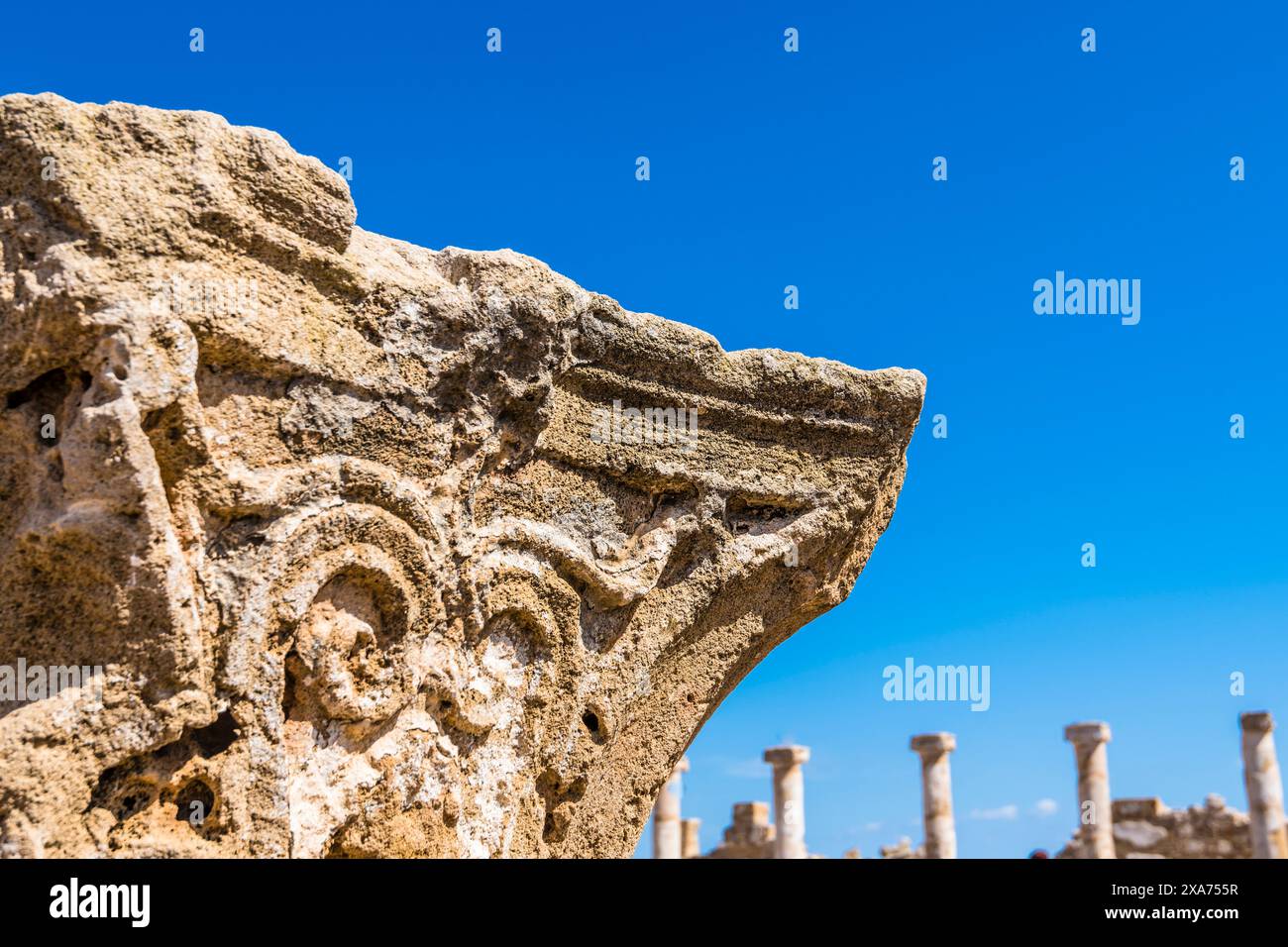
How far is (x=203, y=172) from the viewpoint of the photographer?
3098mm

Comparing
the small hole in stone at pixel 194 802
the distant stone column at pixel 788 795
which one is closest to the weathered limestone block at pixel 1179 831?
the distant stone column at pixel 788 795

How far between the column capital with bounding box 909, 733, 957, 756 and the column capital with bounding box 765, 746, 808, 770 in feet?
5.79

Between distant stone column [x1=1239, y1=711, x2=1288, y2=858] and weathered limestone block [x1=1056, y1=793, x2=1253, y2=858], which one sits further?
weathered limestone block [x1=1056, y1=793, x2=1253, y2=858]

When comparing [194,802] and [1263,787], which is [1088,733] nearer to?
[1263,787]

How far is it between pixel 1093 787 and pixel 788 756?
4.42m

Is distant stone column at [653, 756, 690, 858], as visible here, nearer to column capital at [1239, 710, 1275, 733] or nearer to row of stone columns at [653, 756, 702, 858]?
row of stone columns at [653, 756, 702, 858]

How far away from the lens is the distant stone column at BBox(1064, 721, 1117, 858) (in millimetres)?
18469

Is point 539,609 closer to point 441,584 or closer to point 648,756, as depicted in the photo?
point 441,584

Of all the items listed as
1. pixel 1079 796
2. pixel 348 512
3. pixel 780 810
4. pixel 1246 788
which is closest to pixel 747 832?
pixel 780 810

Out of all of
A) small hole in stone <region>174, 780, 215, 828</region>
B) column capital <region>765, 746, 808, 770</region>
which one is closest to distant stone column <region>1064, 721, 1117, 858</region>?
column capital <region>765, 746, 808, 770</region>

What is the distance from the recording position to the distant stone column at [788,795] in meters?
19.5

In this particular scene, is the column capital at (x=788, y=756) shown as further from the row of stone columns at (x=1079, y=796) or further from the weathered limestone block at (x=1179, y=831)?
the weathered limestone block at (x=1179, y=831)

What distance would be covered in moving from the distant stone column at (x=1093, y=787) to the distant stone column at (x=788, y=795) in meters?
3.99
